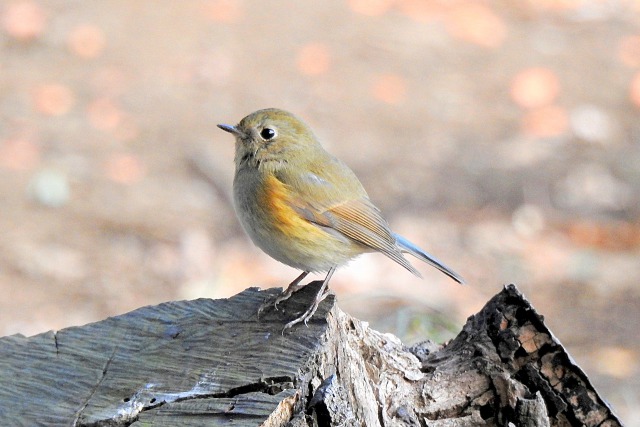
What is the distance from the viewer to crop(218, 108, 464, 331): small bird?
13.6ft

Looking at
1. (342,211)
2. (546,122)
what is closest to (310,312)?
(342,211)

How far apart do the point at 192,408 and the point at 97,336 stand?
1.94 ft

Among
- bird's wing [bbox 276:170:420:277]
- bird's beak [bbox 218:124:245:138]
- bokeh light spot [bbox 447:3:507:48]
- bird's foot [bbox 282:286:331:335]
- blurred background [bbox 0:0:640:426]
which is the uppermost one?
bokeh light spot [bbox 447:3:507:48]

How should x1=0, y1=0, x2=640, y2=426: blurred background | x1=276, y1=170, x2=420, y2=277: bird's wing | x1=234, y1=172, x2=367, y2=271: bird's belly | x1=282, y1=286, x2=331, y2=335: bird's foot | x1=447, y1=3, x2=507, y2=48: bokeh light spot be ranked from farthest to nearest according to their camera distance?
x1=447, y1=3, x2=507, y2=48: bokeh light spot
x1=0, y1=0, x2=640, y2=426: blurred background
x1=276, y1=170, x2=420, y2=277: bird's wing
x1=234, y1=172, x2=367, y2=271: bird's belly
x1=282, y1=286, x2=331, y2=335: bird's foot

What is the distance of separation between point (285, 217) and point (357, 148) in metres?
4.42

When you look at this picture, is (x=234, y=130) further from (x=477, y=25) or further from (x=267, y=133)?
(x=477, y=25)

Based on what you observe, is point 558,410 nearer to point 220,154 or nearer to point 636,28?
point 220,154

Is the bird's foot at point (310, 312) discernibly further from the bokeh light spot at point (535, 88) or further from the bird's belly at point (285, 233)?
the bokeh light spot at point (535, 88)

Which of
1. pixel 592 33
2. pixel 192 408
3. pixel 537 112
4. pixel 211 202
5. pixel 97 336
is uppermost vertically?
pixel 592 33

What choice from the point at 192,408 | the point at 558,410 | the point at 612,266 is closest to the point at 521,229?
the point at 612,266

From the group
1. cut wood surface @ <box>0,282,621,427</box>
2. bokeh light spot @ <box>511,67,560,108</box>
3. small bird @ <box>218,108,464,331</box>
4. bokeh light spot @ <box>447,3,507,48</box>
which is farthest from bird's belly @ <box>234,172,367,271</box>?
bokeh light spot @ <box>447,3,507,48</box>

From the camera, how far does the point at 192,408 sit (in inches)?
115

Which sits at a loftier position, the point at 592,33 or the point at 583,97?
the point at 592,33

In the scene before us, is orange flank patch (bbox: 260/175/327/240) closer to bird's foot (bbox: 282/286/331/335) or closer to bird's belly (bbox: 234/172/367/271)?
bird's belly (bbox: 234/172/367/271)
